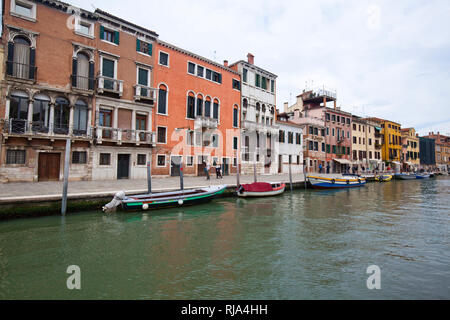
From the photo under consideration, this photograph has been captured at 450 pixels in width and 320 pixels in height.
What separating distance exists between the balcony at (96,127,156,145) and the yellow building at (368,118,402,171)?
4507 centimetres

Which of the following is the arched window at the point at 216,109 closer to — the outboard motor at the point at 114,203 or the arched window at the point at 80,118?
the arched window at the point at 80,118

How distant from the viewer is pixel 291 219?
Answer: 395 inches

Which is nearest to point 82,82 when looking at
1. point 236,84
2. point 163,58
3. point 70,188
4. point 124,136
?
point 124,136

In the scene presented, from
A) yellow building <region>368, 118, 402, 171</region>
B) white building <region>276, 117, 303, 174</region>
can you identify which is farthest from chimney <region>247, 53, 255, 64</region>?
yellow building <region>368, 118, 402, 171</region>

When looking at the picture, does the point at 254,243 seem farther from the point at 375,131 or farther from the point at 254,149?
the point at 375,131

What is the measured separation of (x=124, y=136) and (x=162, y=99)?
4.99m

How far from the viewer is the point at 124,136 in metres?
18.1

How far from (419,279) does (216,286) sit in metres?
3.99

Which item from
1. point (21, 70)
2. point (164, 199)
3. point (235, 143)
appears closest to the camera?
point (164, 199)

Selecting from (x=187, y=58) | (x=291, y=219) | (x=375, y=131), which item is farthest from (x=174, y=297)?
(x=375, y=131)

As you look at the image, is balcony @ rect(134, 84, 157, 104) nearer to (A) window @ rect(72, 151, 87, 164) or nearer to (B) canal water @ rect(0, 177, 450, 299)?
(A) window @ rect(72, 151, 87, 164)

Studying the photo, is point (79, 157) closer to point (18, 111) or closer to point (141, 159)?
point (18, 111)

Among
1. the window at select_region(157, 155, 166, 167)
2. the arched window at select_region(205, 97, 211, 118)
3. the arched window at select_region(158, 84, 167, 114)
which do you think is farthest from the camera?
the arched window at select_region(205, 97, 211, 118)

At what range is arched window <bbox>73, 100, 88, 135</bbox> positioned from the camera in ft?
54.2
